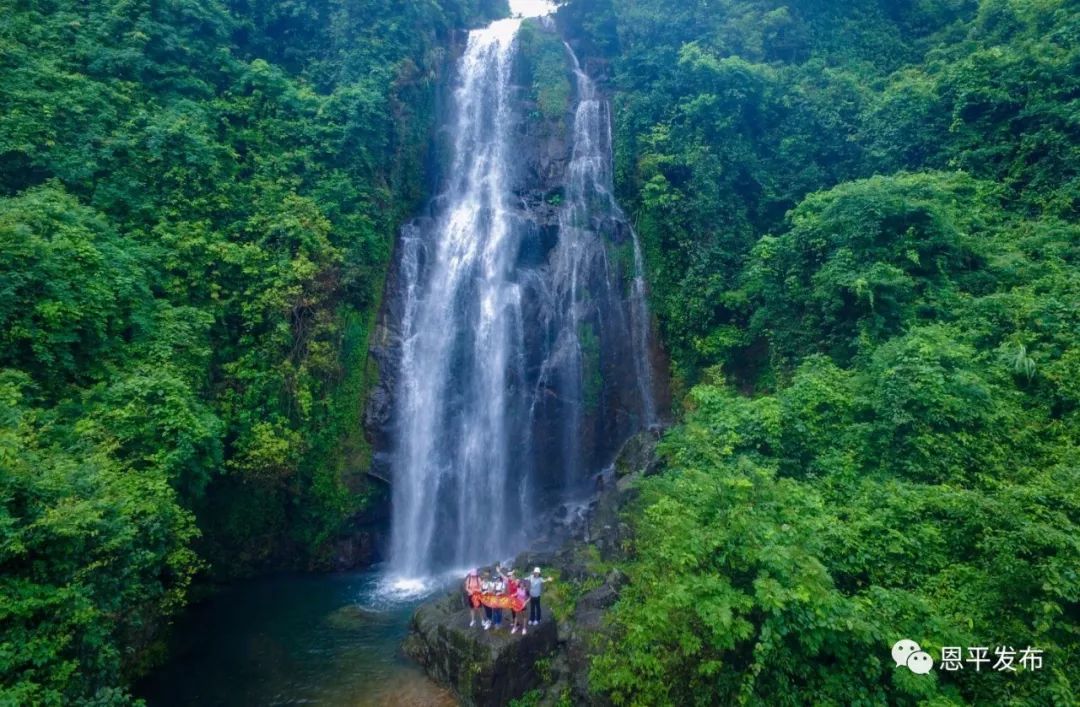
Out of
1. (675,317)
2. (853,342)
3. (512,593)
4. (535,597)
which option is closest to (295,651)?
(512,593)

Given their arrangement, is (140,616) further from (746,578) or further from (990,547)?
(990,547)

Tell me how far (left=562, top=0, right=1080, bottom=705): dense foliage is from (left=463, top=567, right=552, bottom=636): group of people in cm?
157

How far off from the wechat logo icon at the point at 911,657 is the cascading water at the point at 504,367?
12076 mm

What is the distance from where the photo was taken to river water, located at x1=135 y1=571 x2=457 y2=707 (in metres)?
9.53

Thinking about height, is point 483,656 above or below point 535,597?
below

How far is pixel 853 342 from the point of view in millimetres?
11578

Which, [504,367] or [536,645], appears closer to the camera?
[536,645]

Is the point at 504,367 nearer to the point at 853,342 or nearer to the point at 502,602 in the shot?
the point at 502,602

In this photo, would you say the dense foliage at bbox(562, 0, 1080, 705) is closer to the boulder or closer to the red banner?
the boulder

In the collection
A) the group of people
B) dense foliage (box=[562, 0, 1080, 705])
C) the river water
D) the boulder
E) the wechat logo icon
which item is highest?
dense foliage (box=[562, 0, 1080, 705])

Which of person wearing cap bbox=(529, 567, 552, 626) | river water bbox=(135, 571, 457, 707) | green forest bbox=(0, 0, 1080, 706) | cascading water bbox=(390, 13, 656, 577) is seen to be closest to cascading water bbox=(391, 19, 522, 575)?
cascading water bbox=(390, 13, 656, 577)

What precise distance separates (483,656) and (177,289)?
11.5 meters

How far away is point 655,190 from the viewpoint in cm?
1911

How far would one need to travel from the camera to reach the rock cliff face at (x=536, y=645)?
28.8 ft
